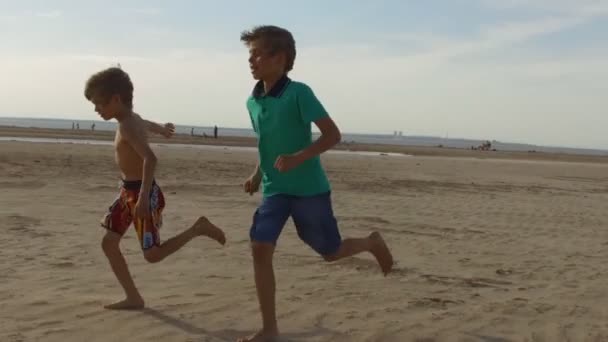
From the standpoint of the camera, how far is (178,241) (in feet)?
15.7

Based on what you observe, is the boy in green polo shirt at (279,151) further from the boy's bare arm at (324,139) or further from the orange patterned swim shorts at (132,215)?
the orange patterned swim shorts at (132,215)

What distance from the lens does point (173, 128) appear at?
5336mm

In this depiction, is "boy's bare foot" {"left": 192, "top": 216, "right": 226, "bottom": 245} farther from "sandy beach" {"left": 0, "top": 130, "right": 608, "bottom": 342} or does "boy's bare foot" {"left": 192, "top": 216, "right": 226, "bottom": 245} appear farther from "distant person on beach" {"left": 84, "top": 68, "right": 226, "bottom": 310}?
"sandy beach" {"left": 0, "top": 130, "right": 608, "bottom": 342}

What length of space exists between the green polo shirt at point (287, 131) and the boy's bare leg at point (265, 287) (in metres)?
0.36

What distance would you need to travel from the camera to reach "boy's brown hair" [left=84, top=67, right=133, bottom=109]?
4.58 metres

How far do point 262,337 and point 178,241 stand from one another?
42.0 inches

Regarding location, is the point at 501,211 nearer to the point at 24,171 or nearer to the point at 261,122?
the point at 261,122

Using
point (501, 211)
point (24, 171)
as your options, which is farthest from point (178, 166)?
point (501, 211)

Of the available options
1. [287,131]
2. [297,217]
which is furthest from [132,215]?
[287,131]

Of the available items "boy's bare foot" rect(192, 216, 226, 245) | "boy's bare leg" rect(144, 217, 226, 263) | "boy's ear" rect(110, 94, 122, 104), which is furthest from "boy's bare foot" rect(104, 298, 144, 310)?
"boy's ear" rect(110, 94, 122, 104)

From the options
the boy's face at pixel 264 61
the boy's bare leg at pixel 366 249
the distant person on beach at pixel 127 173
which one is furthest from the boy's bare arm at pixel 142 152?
the boy's bare leg at pixel 366 249

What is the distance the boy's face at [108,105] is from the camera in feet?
15.0

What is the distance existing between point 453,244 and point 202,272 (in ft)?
10.7

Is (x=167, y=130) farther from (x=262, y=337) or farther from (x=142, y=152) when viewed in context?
(x=262, y=337)
